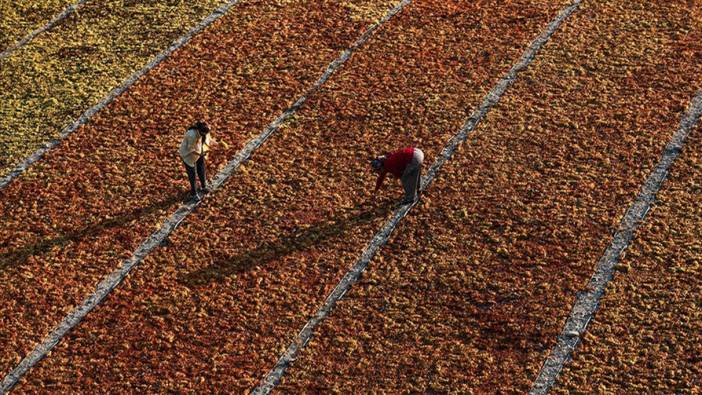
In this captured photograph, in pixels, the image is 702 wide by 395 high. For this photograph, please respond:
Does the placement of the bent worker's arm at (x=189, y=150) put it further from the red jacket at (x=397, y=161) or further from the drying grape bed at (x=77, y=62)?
the drying grape bed at (x=77, y=62)

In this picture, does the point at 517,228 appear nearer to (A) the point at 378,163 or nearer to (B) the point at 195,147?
(A) the point at 378,163

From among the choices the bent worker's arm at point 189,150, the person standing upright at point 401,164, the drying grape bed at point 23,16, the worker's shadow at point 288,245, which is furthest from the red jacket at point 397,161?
the drying grape bed at point 23,16

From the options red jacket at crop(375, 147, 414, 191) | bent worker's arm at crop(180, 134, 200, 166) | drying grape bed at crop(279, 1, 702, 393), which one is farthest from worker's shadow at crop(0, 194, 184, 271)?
drying grape bed at crop(279, 1, 702, 393)

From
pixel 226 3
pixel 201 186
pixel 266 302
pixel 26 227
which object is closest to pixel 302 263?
pixel 266 302

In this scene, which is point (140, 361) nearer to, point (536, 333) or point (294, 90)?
point (536, 333)

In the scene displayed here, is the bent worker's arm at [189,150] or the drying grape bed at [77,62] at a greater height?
the bent worker's arm at [189,150]

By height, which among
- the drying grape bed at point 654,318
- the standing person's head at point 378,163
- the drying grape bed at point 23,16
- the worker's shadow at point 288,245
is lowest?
the drying grape bed at point 654,318
